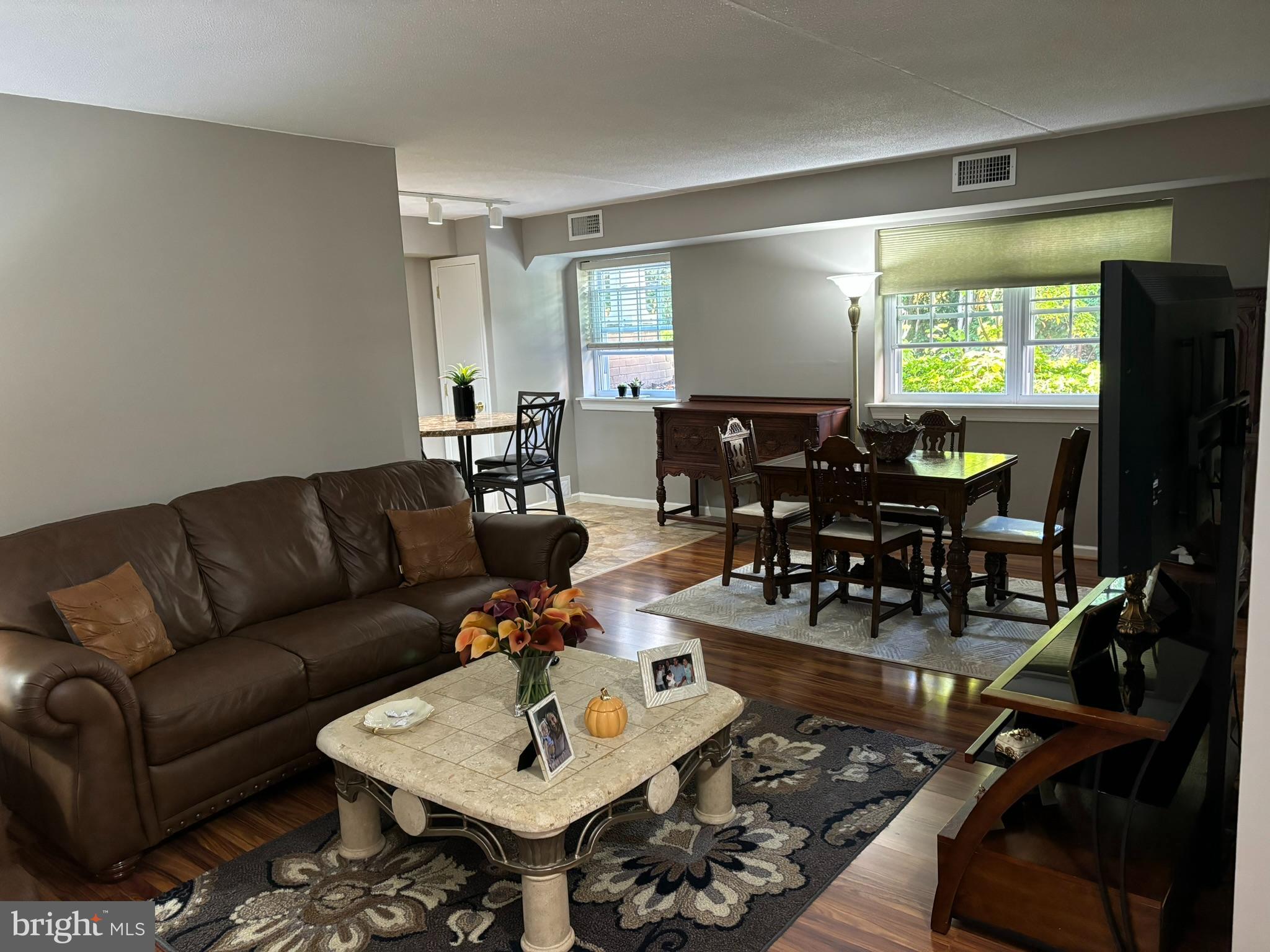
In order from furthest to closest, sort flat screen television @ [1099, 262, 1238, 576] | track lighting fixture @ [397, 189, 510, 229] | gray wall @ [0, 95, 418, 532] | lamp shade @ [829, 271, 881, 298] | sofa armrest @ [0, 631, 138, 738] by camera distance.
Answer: lamp shade @ [829, 271, 881, 298] < track lighting fixture @ [397, 189, 510, 229] < gray wall @ [0, 95, 418, 532] < sofa armrest @ [0, 631, 138, 738] < flat screen television @ [1099, 262, 1238, 576]

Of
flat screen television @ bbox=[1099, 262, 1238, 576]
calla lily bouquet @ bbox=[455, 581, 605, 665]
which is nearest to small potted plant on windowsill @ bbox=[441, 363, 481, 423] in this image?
calla lily bouquet @ bbox=[455, 581, 605, 665]

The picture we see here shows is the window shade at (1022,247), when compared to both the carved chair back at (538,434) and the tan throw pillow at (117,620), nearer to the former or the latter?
the carved chair back at (538,434)

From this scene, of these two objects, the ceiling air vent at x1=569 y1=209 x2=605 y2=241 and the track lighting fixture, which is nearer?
the track lighting fixture

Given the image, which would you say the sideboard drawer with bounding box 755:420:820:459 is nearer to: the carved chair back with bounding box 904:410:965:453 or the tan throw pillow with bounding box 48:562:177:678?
the carved chair back with bounding box 904:410:965:453

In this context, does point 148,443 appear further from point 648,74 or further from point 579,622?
point 648,74

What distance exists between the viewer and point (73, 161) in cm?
338

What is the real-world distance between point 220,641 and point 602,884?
165 cm

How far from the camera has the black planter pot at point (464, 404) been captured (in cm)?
611

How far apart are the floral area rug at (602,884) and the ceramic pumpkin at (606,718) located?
413 millimetres

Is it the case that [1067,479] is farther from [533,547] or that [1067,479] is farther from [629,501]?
[629,501]

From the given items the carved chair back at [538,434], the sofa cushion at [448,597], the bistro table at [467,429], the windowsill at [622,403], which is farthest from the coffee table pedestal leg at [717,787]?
the windowsill at [622,403]

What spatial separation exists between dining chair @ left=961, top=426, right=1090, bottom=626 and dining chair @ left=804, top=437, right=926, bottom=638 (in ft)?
1.03

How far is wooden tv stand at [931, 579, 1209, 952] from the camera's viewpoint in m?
1.93

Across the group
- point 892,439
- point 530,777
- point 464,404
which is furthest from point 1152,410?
point 464,404
